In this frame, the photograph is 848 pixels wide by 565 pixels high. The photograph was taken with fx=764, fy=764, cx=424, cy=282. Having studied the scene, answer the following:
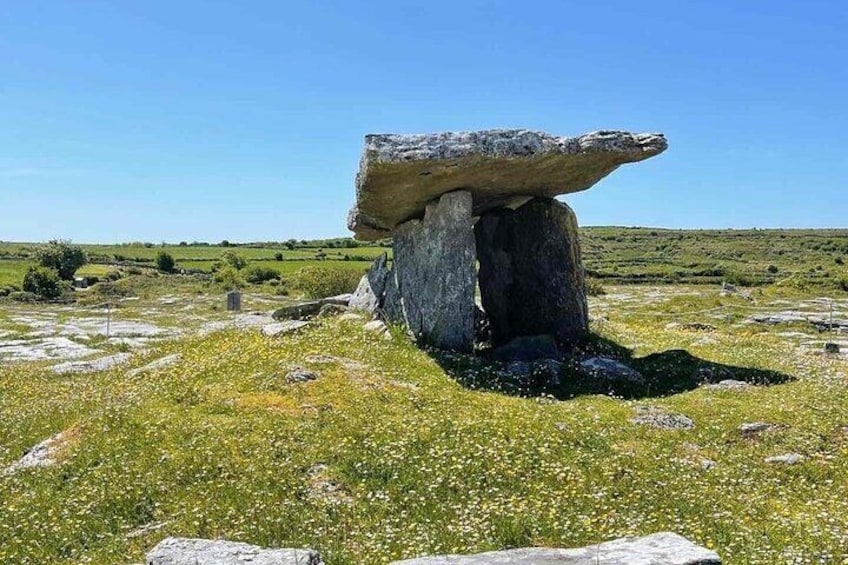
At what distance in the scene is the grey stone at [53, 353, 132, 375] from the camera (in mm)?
22109

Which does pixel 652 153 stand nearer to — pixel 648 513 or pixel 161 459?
pixel 648 513

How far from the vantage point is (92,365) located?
76.0 feet

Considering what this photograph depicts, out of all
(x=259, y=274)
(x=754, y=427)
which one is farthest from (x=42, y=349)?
(x=259, y=274)

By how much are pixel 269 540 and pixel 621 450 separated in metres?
5.95

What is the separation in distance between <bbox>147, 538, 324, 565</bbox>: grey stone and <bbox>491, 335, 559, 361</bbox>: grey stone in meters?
13.4

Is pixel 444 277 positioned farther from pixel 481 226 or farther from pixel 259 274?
pixel 259 274

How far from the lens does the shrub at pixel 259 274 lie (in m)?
78.1

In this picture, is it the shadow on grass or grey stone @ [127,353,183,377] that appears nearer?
the shadow on grass

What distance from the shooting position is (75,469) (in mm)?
12047

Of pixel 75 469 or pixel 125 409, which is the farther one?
pixel 125 409

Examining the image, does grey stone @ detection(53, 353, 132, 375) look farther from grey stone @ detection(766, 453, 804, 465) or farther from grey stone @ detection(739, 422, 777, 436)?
grey stone @ detection(766, 453, 804, 465)

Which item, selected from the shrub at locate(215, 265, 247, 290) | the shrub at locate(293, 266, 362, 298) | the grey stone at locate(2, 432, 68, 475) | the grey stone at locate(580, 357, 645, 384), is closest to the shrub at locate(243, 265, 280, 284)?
the shrub at locate(215, 265, 247, 290)

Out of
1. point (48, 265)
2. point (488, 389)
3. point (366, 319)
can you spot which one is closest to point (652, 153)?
point (488, 389)

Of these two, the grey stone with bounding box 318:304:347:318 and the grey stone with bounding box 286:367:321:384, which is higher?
the grey stone with bounding box 318:304:347:318
